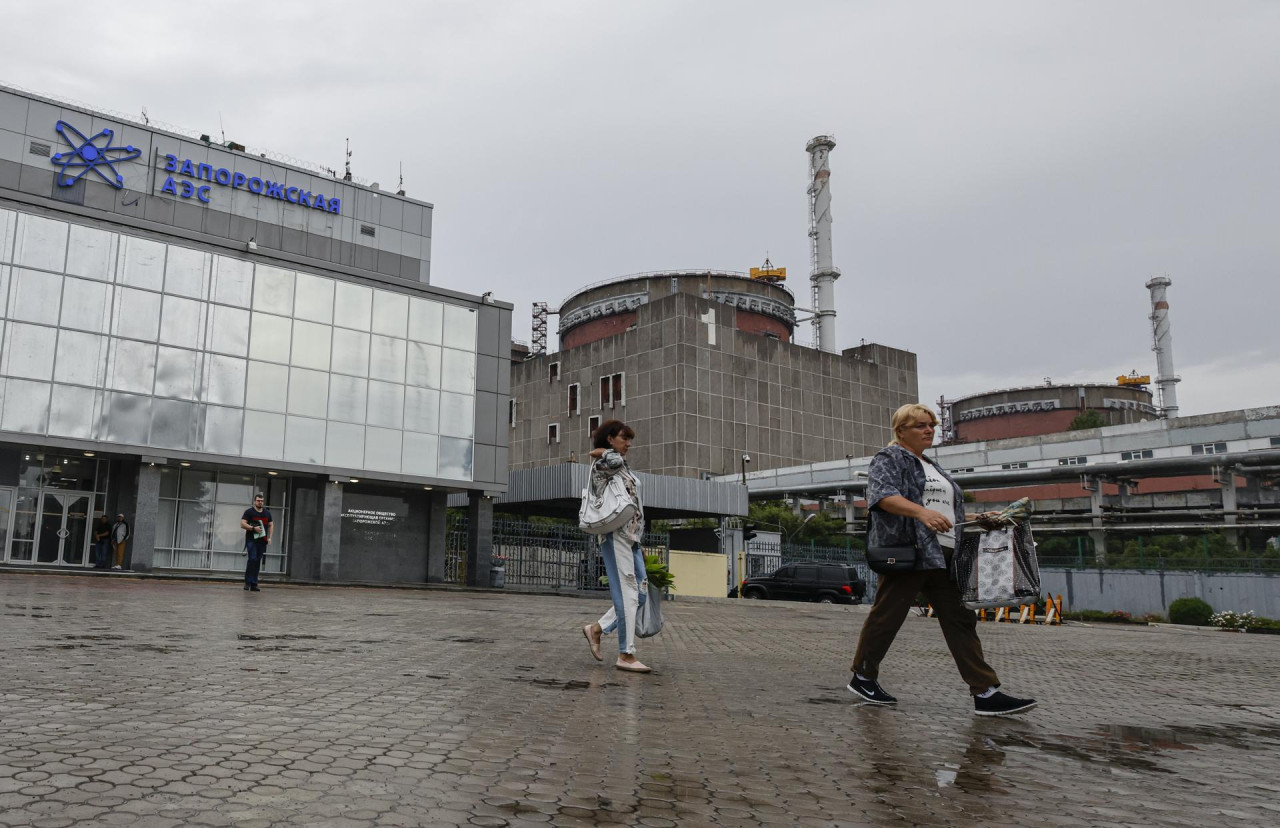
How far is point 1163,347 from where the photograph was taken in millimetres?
80375

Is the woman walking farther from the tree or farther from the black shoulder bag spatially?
the tree

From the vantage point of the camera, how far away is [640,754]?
4.03 metres

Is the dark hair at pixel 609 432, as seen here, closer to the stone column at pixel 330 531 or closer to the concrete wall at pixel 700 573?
the stone column at pixel 330 531

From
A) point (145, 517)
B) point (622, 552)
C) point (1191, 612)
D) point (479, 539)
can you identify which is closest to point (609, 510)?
point (622, 552)

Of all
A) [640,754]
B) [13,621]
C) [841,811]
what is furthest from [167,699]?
[13,621]

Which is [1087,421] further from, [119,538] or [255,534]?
[255,534]

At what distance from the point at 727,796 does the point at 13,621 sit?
25.8 feet

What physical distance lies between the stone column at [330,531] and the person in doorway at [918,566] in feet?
92.0

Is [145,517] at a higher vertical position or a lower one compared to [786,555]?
higher

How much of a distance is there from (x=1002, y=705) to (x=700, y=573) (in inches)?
1268

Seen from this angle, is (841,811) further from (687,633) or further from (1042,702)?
(687,633)

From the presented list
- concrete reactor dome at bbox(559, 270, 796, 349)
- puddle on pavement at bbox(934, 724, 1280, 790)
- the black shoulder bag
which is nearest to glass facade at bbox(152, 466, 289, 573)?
the black shoulder bag

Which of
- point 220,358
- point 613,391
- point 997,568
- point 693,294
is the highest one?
point 693,294

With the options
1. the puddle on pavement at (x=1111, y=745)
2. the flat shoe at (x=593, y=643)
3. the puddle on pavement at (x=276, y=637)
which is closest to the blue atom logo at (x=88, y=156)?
the puddle on pavement at (x=276, y=637)
